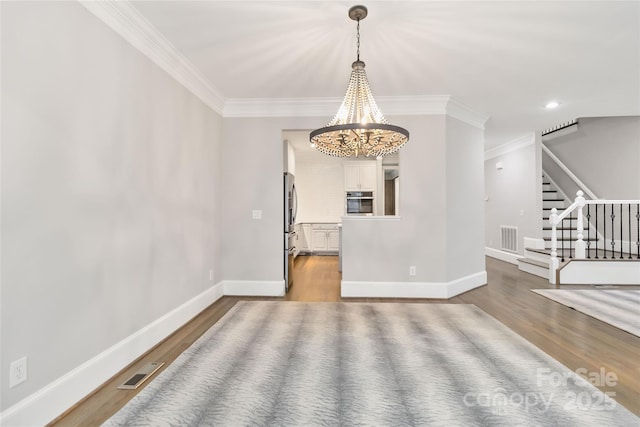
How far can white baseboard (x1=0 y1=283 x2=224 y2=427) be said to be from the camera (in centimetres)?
161

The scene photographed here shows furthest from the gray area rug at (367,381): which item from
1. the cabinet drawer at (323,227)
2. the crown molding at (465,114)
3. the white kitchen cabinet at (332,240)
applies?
the cabinet drawer at (323,227)

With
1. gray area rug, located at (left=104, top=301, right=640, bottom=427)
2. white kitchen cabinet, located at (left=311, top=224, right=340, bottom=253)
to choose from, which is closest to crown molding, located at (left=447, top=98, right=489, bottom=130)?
gray area rug, located at (left=104, top=301, right=640, bottom=427)

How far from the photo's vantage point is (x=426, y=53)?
9.78 ft

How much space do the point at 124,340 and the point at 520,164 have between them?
7159 mm

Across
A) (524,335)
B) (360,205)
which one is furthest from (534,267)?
(360,205)

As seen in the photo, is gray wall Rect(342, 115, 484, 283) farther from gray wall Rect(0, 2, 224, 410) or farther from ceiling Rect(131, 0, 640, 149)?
gray wall Rect(0, 2, 224, 410)

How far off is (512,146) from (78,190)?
7.44 m

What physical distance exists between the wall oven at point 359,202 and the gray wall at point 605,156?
4358mm

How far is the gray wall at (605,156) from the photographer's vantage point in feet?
18.2

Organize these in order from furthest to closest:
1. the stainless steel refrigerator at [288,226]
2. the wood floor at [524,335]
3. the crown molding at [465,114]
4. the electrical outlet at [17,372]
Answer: the stainless steel refrigerator at [288,226], the crown molding at [465,114], the wood floor at [524,335], the electrical outlet at [17,372]

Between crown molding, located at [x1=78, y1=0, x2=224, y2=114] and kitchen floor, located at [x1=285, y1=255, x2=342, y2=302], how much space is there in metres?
2.83

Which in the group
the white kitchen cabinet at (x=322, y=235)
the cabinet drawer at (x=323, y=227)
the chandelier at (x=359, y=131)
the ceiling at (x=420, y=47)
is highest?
the ceiling at (x=420, y=47)

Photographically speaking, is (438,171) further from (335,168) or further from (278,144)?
(335,168)

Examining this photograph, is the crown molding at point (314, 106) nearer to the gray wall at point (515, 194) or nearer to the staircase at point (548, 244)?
the gray wall at point (515, 194)
